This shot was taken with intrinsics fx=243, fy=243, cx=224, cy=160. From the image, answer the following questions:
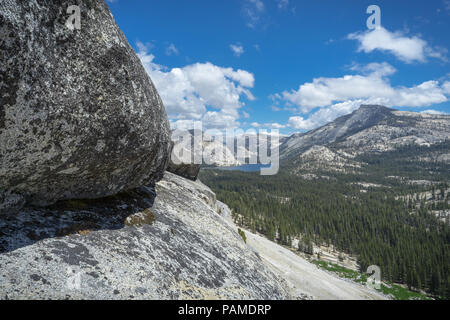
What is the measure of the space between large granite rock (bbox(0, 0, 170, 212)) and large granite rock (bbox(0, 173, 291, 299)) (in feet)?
2.32

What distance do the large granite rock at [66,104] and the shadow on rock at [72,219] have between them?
32 cm

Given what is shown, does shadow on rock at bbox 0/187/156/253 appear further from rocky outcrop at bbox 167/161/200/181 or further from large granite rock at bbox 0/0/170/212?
rocky outcrop at bbox 167/161/200/181

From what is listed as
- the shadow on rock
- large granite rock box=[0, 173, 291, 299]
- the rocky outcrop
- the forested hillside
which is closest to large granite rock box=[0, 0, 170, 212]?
the shadow on rock

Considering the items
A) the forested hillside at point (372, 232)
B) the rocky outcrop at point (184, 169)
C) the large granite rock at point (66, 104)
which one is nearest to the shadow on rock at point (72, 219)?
the large granite rock at point (66, 104)

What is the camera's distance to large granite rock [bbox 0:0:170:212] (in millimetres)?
4430

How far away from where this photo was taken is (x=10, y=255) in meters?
5.01

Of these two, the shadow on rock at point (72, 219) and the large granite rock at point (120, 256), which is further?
the shadow on rock at point (72, 219)

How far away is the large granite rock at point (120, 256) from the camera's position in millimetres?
5098

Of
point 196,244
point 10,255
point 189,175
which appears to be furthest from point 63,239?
point 189,175

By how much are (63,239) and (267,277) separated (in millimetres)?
8817

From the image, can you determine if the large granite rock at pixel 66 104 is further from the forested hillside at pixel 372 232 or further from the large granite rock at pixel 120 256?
the forested hillside at pixel 372 232

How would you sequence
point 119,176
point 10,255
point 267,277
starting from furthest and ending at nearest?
point 267,277, point 119,176, point 10,255

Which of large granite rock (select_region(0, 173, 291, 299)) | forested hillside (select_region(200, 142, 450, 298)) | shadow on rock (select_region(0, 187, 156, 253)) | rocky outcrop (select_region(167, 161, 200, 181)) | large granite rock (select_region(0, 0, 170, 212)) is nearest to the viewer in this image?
large granite rock (select_region(0, 0, 170, 212))
